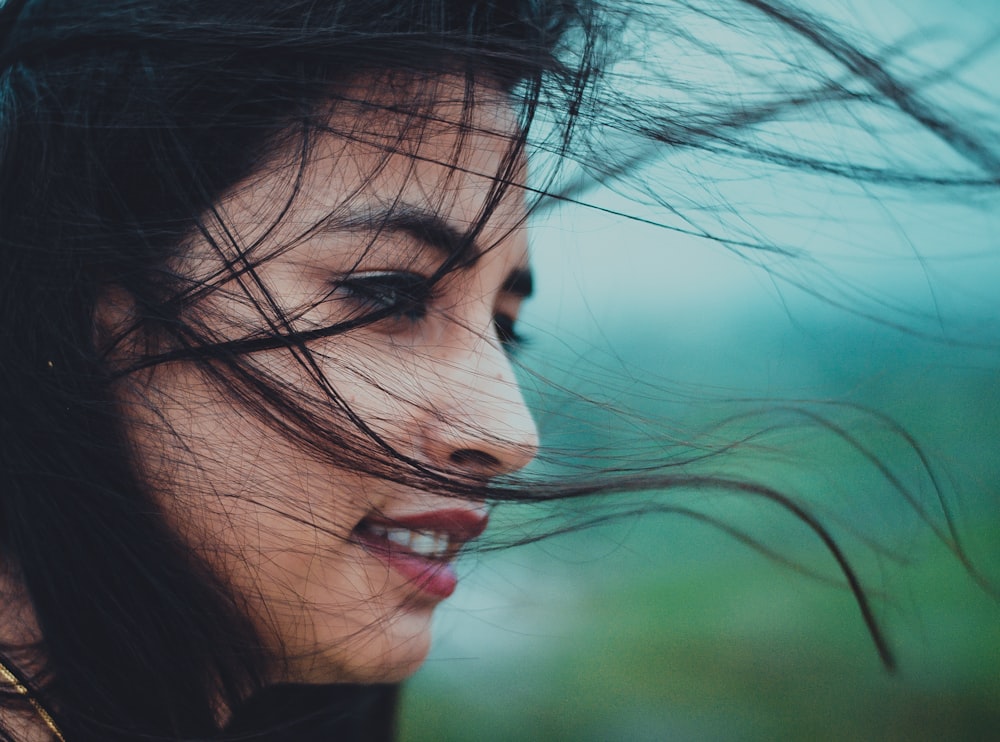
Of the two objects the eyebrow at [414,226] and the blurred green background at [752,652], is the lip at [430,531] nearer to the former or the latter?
the eyebrow at [414,226]

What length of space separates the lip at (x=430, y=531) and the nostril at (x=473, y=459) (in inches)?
1.7

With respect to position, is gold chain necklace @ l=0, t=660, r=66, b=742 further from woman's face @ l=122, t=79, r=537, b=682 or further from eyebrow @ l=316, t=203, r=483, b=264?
eyebrow @ l=316, t=203, r=483, b=264

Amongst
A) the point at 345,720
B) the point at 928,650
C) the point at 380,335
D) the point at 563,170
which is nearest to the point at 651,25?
the point at 563,170

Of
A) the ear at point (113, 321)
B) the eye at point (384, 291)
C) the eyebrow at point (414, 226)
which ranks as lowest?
the ear at point (113, 321)

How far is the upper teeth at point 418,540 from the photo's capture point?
20.6 inches

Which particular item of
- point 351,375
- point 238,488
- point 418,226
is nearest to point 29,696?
point 238,488

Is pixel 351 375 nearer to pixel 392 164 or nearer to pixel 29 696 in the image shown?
pixel 392 164

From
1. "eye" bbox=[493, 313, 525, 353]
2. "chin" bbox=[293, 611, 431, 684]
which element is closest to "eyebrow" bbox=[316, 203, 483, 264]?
"eye" bbox=[493, 313, 525, 353]

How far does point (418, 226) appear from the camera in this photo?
46cm

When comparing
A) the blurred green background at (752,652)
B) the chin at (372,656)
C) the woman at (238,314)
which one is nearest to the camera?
the woman at (238,314)

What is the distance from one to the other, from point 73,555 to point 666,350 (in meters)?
0.65

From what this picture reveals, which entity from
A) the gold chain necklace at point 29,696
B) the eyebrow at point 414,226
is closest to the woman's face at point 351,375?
the eyebrow at point 414,226

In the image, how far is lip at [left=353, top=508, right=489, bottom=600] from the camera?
51cm

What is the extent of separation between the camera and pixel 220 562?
49cm
